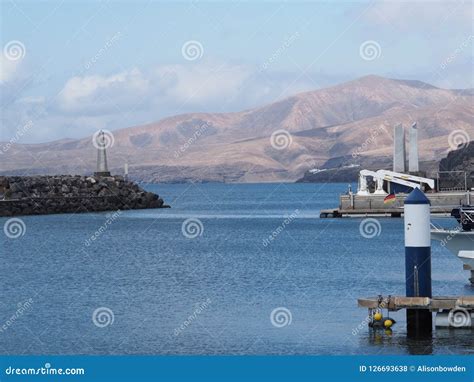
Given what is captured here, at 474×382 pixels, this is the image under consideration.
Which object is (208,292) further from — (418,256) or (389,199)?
(389,199)

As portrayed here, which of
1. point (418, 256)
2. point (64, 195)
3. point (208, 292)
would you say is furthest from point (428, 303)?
point (64, 195)

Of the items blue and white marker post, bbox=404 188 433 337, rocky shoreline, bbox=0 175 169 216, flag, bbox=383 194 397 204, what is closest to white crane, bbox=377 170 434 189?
flag, bbox=383 194 397 204

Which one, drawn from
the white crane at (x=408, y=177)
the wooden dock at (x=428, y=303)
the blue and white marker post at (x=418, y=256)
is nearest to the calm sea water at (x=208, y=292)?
the blue and white marker post at (x=418, y=256)

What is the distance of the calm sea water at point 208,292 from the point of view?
26.2 meters

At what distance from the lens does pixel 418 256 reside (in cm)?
2527

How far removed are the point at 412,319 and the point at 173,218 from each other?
252 ft

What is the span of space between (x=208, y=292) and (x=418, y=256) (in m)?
12.8

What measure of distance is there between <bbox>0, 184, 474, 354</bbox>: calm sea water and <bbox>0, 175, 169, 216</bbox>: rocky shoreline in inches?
1256

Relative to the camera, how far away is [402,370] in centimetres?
1936

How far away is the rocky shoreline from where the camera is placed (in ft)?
338

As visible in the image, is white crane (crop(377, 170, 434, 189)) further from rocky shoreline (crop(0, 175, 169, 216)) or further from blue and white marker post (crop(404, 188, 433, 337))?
blue and white marker post (crop(404, 188, 433, 337))

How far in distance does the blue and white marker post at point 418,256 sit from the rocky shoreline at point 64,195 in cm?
7629

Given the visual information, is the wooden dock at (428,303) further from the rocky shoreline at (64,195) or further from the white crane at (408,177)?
the rocky shoreline at (64,195)

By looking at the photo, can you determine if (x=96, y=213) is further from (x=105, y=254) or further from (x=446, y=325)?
(x=446, y=325)
